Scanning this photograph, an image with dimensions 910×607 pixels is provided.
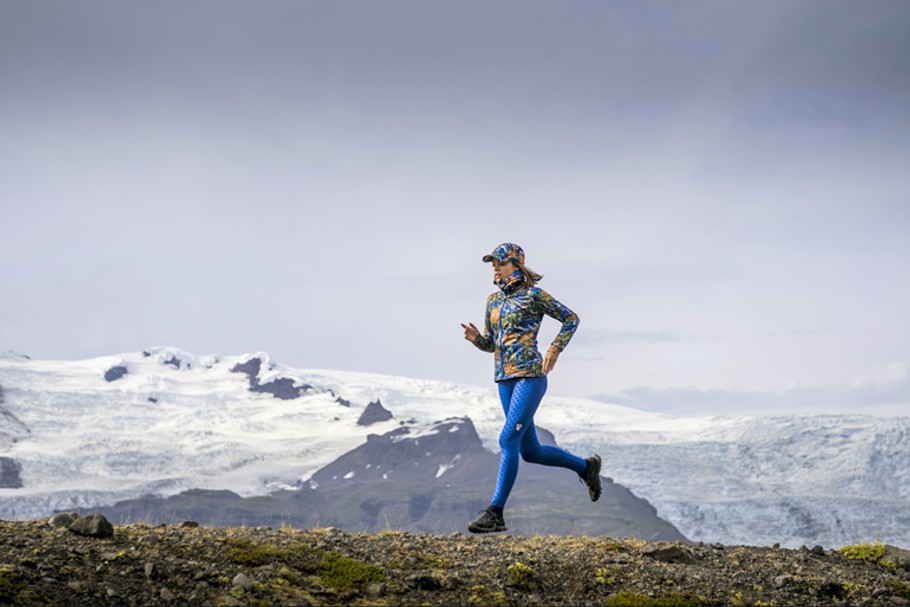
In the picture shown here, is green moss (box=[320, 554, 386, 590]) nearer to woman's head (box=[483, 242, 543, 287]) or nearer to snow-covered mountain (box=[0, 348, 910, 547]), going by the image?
woman's head (box=[483, 242, 543, 287])

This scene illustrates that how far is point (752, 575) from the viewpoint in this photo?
348 inches

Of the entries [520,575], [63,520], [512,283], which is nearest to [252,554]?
[63,520]

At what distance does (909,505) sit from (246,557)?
192 ft

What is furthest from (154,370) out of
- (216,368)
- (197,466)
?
(197,466)

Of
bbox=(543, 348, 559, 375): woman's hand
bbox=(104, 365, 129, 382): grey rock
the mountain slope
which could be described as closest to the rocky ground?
bbox=(543, 348, 559, 375): woman's hand

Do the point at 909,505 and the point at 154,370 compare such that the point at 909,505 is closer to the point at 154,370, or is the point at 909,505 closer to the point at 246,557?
the point at 246,557

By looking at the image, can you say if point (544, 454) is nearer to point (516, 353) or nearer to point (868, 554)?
point (516, 353)

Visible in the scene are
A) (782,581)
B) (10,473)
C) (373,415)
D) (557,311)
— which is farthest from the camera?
(373,415)

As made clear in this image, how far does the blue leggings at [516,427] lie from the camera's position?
9430 mm

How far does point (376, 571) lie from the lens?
7.65m

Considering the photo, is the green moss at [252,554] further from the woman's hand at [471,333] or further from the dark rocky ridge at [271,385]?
the dark rocky ridge at [271,385]

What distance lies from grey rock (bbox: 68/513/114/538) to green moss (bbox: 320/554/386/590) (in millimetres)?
1932

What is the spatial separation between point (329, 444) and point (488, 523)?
101561 millimetres

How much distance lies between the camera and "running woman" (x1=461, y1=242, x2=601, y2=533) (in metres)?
9.45
